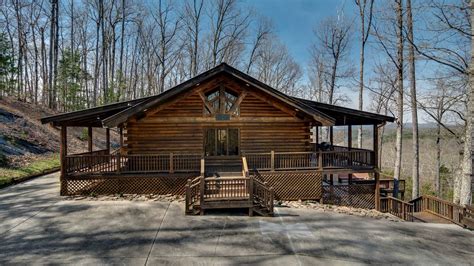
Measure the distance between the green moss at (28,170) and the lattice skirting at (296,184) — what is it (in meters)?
13.3

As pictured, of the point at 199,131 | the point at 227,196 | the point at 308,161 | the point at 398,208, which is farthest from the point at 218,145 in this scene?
the point at 398,208

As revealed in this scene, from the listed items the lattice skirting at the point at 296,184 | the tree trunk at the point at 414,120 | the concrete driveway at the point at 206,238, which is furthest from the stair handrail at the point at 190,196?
the tree trunk at the point at 414,120

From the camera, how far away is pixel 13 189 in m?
11.8

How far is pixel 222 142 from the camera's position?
13094 millimetres

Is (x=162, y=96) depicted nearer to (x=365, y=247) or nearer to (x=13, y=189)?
(x=13, y=189)

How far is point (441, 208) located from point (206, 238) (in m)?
10.7

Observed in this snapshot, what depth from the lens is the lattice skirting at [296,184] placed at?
11578 millimetres

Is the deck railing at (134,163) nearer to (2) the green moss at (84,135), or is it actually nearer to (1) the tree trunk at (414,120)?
(1) the tree trunk at (414,120)

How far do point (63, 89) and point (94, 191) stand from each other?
27.2m

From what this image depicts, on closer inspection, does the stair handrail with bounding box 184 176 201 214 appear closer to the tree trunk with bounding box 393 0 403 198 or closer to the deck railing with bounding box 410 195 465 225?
the deck railing with bounding box 410 195 465 225

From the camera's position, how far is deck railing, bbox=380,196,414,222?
11.2 m

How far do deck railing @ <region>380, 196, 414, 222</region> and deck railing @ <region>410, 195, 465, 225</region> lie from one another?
3.68 ft

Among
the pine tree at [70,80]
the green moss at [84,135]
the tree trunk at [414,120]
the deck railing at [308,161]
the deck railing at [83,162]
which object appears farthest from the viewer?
the pine tree at [70,80]

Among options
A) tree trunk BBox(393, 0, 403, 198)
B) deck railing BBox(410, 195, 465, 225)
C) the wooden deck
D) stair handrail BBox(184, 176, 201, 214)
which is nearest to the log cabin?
stair handrail BBox(184, 176, 201, 214)
